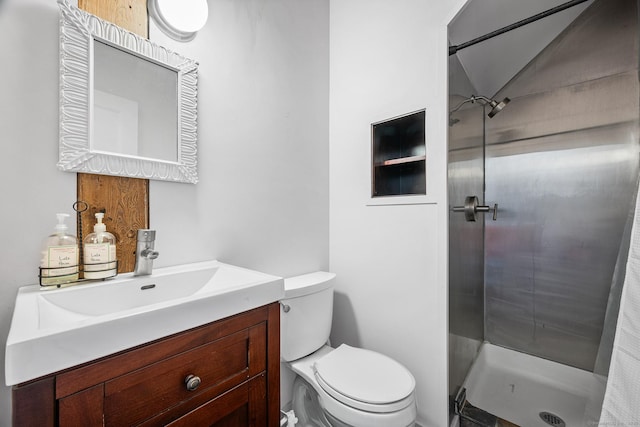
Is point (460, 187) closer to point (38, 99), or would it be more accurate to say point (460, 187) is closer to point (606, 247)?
point (606, 247)

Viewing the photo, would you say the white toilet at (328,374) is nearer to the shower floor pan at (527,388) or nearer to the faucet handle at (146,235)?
the faucet handle at (146,235)

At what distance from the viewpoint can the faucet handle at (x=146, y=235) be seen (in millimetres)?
931

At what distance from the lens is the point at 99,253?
83 centimetres

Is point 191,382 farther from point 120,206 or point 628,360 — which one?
point 628,360

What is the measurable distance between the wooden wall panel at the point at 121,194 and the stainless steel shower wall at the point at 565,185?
235 cm

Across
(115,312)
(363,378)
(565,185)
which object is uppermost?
(565,185)

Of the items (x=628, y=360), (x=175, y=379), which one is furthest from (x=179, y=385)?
(x=628, y=360)

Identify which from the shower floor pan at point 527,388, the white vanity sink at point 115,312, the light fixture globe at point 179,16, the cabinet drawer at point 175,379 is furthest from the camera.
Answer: the shower floor pan at point 527,388

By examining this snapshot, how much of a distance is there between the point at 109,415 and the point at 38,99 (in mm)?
900

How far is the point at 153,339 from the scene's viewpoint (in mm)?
610

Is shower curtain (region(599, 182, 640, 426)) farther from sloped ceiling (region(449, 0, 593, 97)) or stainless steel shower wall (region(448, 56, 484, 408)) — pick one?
sloped ceiling (region(449, 0, 593, 97))

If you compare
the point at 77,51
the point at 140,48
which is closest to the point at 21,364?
the point at 77,51

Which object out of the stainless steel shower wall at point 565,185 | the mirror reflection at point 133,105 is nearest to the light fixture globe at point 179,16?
the mirror reflection at point 133,105

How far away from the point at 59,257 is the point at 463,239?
1826mm
